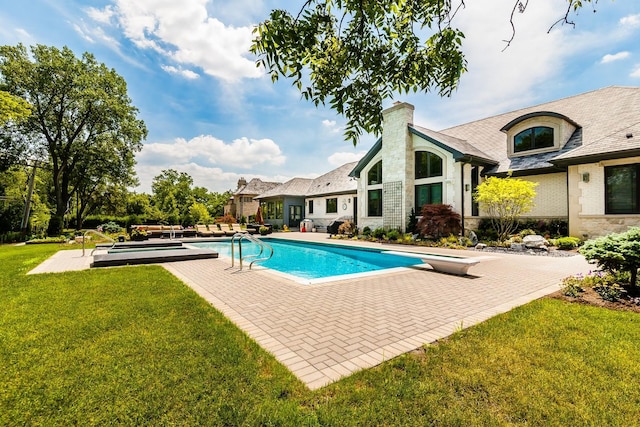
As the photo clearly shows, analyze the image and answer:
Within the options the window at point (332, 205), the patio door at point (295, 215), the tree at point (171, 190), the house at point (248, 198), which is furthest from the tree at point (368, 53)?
the tree at point (171, 190)

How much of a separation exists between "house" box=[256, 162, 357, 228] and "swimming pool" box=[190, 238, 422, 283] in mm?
8163

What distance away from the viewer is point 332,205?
25828 millimetres

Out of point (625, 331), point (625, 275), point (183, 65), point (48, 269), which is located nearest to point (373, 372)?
point (625, 331)

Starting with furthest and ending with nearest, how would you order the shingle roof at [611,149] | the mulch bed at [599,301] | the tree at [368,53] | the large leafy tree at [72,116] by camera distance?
the large leafy tree at [72,116]
the shingle roof at [611,149]
the mulch bed at [599,301]
the tree at [368,53]

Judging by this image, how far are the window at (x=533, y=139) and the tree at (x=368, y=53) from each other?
616 inches

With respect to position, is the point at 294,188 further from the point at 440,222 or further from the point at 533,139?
the point at 533,139

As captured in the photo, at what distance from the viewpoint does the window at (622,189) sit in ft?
36.3

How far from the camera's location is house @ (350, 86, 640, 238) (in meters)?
11.5

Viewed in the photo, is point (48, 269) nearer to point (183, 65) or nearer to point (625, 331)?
point (183, 65)

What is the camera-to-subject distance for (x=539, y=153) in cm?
1502

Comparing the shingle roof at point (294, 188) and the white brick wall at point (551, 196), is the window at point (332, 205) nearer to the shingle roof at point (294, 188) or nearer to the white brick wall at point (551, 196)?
the shingle roof at point (294, 188)

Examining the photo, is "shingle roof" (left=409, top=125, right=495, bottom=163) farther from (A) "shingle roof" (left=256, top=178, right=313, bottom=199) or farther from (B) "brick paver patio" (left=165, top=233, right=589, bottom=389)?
(A) "shingle roof" (left=256, top=178, right=313, bottom=199)

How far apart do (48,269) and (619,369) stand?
11.8m

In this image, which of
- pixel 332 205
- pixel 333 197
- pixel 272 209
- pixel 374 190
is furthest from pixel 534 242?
pixel 272 209
